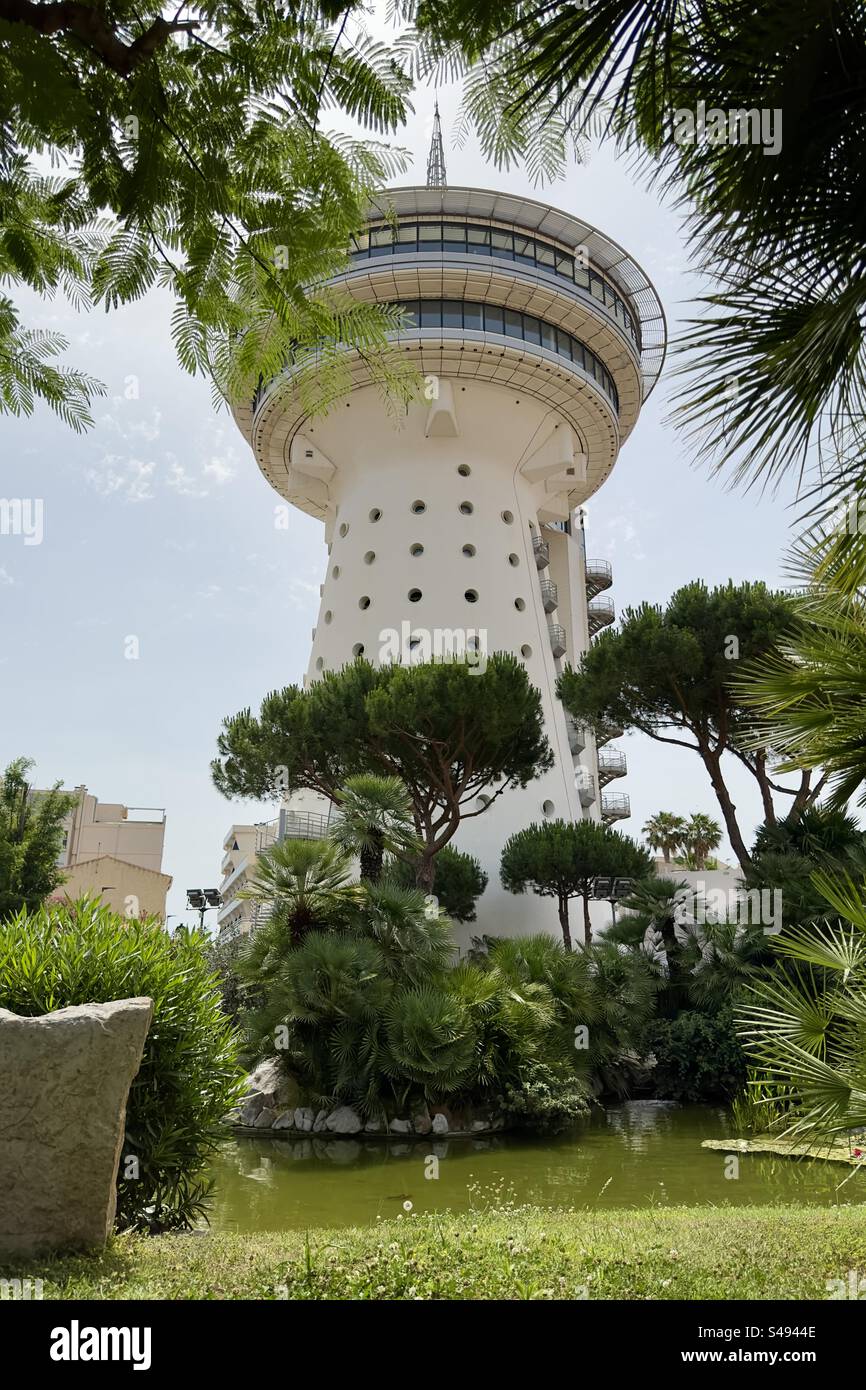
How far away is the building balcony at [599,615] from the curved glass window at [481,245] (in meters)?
14.3

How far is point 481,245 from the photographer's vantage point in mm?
31375

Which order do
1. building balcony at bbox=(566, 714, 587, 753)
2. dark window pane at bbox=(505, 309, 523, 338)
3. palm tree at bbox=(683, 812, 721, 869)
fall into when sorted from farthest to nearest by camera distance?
palm tree at bbox=(683, 812, 721, 869) < building balcony at bbox=(566, 714, 587, 753) < dark window pane at bbox=(505, 309, 523, 338)

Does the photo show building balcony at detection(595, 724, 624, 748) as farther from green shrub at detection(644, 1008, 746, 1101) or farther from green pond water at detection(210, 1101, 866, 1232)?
green pond water at detection(210, 1101, 866, 1232)

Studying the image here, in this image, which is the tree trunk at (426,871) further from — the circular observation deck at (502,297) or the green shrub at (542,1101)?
the circular observation deck at (502,297)

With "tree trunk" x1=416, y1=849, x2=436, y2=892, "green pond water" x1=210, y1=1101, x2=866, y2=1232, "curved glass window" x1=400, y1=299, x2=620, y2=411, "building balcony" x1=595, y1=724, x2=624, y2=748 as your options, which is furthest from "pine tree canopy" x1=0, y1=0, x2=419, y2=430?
"curved glass window" x1=400, y1=299, x2=620, y2=411

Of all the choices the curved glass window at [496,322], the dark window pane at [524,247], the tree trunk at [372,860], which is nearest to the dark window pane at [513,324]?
the curved glass window at [496,322]

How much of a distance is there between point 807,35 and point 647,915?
20458 millimetres

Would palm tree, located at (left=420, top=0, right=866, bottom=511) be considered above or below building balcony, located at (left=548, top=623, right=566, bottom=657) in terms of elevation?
below

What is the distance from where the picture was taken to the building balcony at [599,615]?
146 ft

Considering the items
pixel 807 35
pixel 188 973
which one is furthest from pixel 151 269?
pixel 188 973

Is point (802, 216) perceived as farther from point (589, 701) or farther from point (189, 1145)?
point (589, 701)

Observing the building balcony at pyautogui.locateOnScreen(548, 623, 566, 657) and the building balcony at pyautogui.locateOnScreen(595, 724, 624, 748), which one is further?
the building balcony at pyautogui.locateOnScreen(548, 623, 566, 657)

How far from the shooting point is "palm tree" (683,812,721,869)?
186 ft

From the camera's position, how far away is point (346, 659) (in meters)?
31.1
